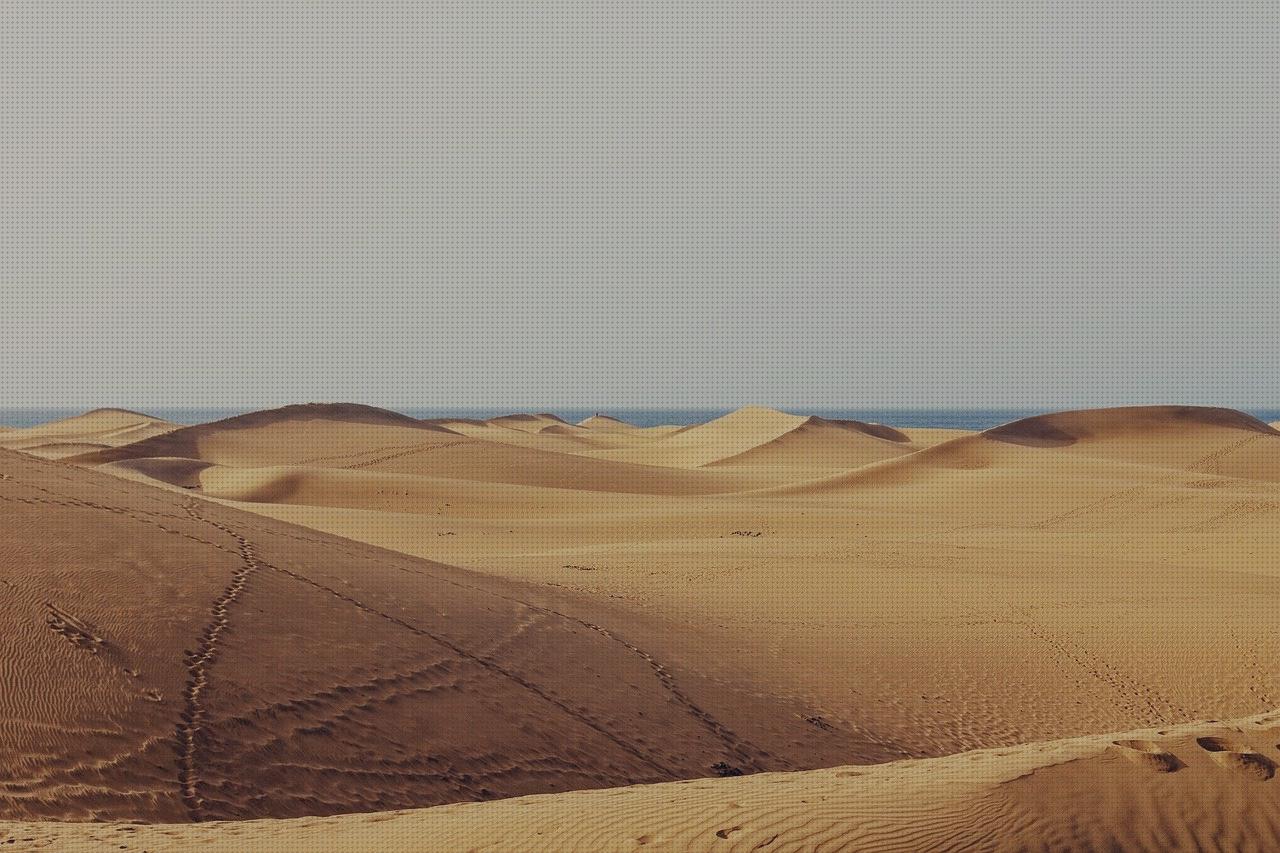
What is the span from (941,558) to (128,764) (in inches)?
625

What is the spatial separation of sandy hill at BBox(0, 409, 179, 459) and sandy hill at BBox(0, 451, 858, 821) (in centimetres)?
3683

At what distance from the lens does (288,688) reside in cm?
801

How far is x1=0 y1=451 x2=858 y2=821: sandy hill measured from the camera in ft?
21.9

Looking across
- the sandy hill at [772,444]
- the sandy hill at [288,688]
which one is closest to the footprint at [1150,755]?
the sandy hill at [288,688]

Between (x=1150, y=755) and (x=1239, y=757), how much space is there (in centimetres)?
62

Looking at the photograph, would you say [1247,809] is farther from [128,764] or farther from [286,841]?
[128,764]

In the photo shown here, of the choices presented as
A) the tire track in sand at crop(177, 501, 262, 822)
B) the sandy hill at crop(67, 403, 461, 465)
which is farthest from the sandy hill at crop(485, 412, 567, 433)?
the tire track in sand at crop(177, 501, 262, 822)

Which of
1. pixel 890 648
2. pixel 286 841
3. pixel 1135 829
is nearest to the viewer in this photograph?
pixel 286 841

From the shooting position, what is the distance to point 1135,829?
610cm

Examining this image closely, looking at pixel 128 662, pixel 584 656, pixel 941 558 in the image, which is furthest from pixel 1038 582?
pixel 128 662

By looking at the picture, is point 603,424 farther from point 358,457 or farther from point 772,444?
point 358,457

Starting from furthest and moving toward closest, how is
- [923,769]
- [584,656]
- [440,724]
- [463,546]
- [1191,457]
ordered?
[1191,457]
[463,546]
[584,656]
[440,724]
[923,769]

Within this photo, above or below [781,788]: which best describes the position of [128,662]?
above

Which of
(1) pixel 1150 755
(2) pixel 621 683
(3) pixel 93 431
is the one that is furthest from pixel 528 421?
(1) pixel 1150 755
